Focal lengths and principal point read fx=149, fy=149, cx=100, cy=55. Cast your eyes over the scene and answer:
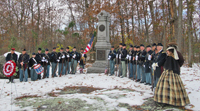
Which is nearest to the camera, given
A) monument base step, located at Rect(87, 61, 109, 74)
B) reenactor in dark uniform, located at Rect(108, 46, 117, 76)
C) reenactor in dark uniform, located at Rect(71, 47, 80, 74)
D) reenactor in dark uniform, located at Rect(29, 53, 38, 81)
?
reenactor in dark uniform, located at Rect(29, 53, 38, 81)

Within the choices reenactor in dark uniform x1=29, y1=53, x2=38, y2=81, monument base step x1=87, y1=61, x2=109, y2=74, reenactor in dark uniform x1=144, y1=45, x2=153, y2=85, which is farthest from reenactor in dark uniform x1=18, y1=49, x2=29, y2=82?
reenactor in dark uniform x1=144, y1=45, x2=153, y2=85

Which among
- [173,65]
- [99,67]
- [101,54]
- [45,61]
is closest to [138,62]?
[99,67]

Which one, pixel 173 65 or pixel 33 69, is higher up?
pixel 173 65

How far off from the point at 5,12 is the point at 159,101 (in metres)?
26.7

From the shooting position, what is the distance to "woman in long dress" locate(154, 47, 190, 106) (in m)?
3.95

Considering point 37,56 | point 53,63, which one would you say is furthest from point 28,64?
point 53,63

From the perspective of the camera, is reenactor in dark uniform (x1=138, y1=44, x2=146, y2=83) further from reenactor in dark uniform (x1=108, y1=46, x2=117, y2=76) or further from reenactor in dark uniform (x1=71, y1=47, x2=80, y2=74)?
reenactor in dark uniform (x1=71, y1=47, x2=80, y2=74)

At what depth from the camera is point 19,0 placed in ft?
72.7

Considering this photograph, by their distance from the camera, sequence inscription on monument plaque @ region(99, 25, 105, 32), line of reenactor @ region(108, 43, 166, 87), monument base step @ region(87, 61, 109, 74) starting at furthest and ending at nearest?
inscription on monument plaque @ region(99, 25, 105, 32) → monument base step @ region(87, 61, 109, 74) → line of reenactor @ region(108, 43, 166, 87)

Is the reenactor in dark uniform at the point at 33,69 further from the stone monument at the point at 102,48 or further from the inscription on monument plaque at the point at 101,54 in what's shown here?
the inscription on monument plaque at the point at 101,54

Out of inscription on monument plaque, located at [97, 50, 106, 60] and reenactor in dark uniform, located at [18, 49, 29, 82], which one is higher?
inscription on monument plaque, located at [97, 50, 106, 60]

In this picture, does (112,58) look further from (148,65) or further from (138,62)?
(148,65)

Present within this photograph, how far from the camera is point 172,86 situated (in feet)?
13.1

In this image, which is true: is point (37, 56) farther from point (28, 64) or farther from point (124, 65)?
point (124, 65)
